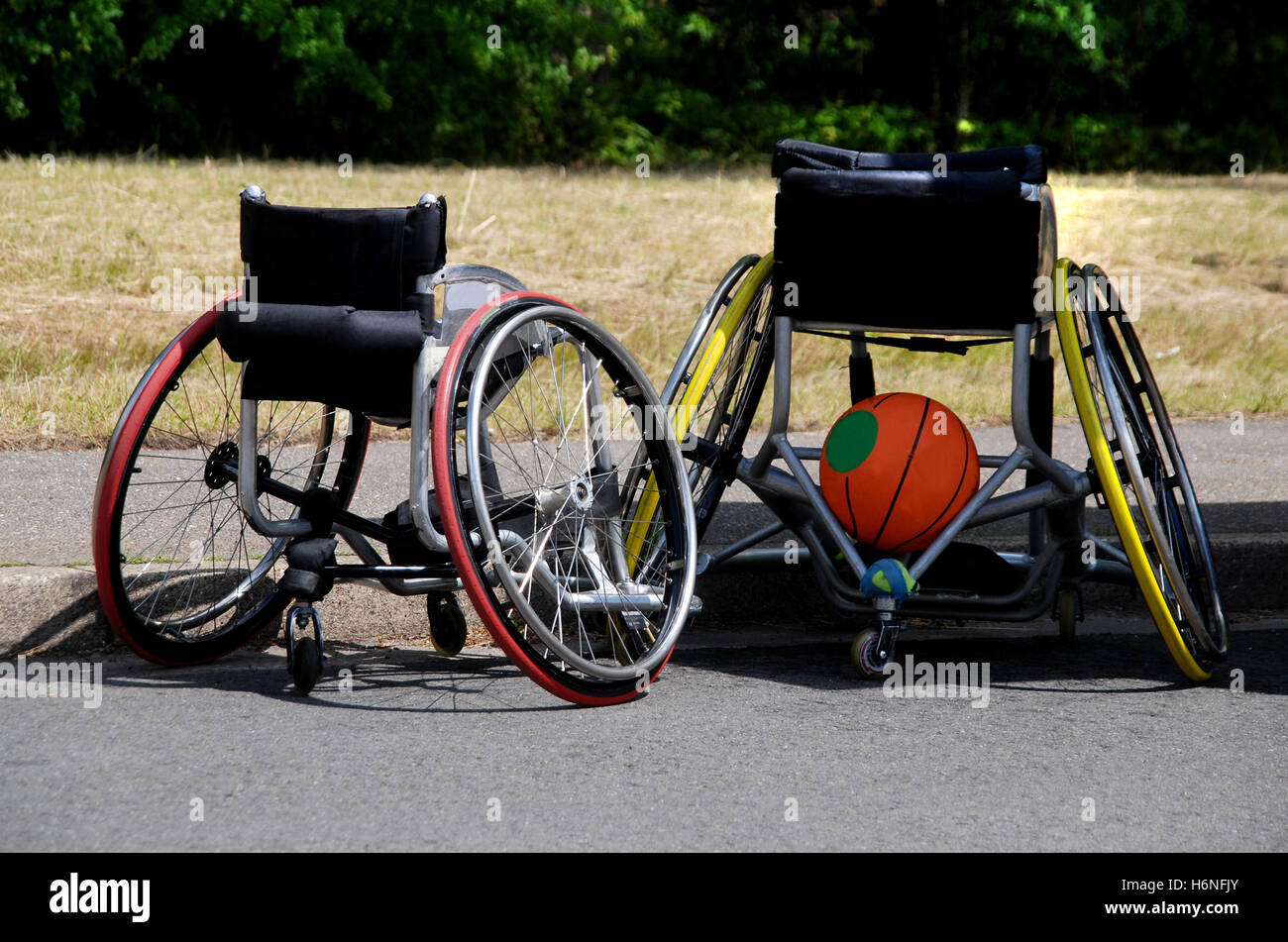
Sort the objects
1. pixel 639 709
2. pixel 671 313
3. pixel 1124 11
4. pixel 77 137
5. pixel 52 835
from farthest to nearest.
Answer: pixel 1124 11 → pixel 77 137 → pixel 671 313 → pixel 639 709 → pixel 52 835

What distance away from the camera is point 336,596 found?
4.64m

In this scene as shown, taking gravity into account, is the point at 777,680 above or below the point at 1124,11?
below

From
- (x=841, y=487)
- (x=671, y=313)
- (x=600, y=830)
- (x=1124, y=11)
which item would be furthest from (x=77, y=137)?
(x=600, y=830)

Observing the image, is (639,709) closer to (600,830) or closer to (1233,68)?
(600,830)

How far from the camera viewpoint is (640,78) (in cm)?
2766

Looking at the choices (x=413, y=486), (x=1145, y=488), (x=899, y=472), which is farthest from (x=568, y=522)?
(x=1145, y=488)

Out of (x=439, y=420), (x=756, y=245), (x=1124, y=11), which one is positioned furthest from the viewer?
(x=1124, y=11)

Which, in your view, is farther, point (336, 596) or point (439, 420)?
point (336, 596)

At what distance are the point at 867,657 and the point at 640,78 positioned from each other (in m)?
24.5

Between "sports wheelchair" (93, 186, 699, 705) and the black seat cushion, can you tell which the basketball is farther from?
the black seat cushion

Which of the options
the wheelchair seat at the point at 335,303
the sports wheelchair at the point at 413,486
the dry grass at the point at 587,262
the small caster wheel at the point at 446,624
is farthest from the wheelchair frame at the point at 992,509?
the dry grass at the point at 587,262

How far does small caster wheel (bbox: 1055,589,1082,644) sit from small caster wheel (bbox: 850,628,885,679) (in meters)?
0.82

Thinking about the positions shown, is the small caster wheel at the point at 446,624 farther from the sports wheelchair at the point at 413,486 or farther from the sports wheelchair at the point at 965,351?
the sports wheelchair at the point at 965,351

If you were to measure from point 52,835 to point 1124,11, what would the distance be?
2565 centimetres
